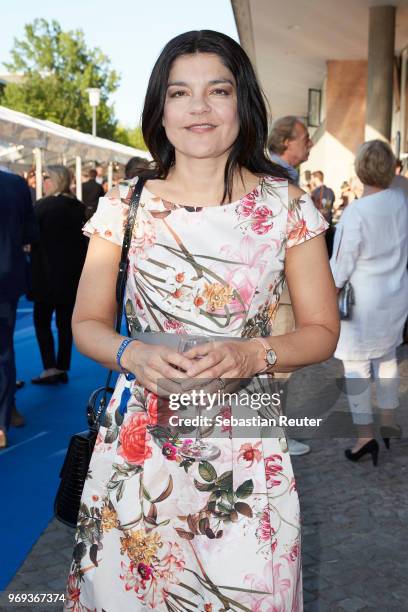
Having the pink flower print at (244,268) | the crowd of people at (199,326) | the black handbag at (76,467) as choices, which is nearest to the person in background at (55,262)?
the black handbag at (76,467)

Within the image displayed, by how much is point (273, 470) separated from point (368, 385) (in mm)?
4093

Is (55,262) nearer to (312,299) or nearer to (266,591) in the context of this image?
(312,299)

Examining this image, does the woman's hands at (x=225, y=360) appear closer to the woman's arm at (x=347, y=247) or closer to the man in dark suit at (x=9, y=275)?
the woman's arm at (x=347, y=247)

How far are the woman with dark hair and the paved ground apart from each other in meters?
1.89

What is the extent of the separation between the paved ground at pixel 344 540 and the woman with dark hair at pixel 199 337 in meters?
1.89

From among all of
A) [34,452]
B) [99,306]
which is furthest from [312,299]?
[34,452]

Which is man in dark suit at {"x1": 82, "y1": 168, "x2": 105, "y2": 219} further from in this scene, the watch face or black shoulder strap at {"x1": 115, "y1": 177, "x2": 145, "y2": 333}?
→ the watch face

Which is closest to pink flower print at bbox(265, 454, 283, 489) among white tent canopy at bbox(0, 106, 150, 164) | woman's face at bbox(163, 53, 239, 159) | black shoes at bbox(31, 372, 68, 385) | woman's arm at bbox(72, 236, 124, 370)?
woman's arm at bbox(72, 236, 124, 370)

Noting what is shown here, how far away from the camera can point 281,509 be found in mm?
1816

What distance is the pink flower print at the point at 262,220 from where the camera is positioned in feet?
6.19

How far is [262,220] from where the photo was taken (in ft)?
6.23

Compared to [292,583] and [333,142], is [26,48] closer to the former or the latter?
[333,142]

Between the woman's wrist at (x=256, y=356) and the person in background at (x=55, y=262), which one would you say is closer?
the woman's wrist at (x=256, y=356)

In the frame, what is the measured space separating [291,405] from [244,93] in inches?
221
